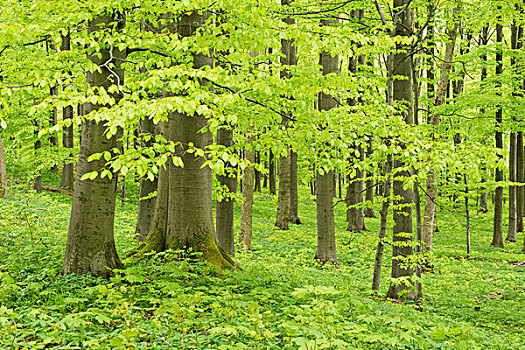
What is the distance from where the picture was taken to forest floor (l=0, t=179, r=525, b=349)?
3547mm

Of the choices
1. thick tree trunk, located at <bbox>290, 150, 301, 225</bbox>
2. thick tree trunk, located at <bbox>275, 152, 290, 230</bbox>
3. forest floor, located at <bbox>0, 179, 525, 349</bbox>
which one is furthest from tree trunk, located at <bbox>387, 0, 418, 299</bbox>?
thick tree trunk, located at <bbox>290, 150, 301, 225</bbox>

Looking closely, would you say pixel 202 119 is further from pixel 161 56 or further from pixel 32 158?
pixel 32 158

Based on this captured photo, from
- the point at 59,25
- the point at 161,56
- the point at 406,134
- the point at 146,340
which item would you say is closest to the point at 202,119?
the point at 161,56

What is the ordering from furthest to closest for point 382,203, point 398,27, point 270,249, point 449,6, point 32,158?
point 32,158, point 270,249, point 449,6, point 398,27, point 382,203

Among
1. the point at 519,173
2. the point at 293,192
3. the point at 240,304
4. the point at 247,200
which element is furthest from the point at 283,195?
the point at 240,304

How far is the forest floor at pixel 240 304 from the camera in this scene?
355 cm

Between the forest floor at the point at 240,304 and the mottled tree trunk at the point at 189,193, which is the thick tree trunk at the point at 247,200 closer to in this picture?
the forest floor at the point at 240,304

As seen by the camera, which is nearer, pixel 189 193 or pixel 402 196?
pixel 189 193

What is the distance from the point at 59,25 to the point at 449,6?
10.6 metres

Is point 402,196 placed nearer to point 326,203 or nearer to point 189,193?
point 326,203

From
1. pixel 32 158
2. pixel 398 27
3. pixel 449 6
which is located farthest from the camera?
pixel 32 158

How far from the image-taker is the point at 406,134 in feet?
18.6

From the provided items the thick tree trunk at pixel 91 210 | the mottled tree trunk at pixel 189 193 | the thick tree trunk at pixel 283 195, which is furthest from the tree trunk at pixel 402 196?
the thick tree trunk at pixel 283 195

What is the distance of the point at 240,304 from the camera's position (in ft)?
15.6
